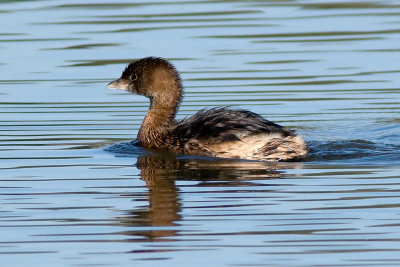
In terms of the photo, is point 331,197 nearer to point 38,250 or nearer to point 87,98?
point 38,250

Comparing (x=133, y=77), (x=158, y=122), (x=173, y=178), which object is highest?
(x=133, y=77)

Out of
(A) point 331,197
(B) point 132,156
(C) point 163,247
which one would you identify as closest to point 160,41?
(B) point 132,156

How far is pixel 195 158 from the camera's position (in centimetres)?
1211

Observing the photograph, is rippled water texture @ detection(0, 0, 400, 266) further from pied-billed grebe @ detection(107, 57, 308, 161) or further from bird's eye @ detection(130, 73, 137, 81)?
bird's eye @ detection(130, 73, 137, 81)

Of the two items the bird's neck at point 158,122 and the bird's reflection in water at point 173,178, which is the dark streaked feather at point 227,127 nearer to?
the bird's reflection in water at point 173,178

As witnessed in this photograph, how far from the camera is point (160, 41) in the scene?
59.1ft

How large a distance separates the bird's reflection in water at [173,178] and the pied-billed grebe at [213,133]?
0.50 feet

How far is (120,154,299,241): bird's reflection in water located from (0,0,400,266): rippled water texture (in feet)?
0.08

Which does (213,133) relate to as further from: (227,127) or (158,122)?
(158,122)

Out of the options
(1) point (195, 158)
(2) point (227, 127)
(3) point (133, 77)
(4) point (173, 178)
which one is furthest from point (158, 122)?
(4) point (173, 178)

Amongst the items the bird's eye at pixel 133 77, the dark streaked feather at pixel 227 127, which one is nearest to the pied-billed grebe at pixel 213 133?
the dark streaked feather at pixel 227 127

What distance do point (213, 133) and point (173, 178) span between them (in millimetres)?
1205

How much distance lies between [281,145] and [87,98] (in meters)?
3.83

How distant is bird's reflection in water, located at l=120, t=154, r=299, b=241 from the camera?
9219 mm
